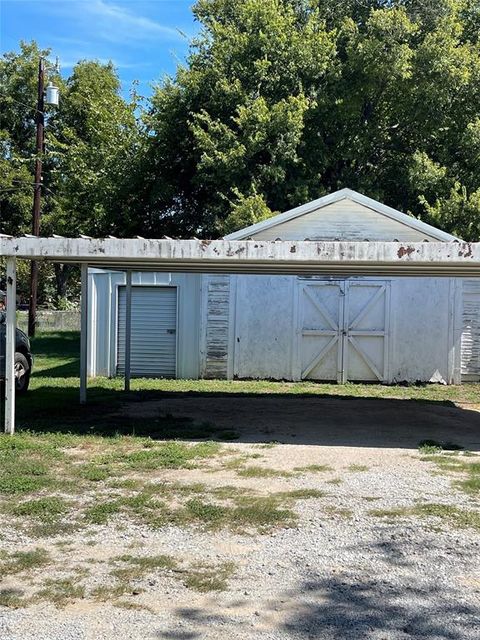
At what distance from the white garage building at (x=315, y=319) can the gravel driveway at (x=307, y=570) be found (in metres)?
7.69

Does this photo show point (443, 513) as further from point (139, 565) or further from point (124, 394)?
point (124, 394)

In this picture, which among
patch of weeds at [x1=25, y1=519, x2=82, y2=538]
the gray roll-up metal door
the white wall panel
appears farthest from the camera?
the gray roll-up metal door

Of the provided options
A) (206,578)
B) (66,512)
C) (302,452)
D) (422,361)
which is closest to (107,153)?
(422,361)

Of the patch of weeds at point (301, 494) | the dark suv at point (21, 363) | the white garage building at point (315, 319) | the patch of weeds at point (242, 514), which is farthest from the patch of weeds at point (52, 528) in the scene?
the white garage building at point (315, 319)

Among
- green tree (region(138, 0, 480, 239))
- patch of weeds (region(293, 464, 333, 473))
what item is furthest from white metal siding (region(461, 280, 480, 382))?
patch of weeds (region(293, 464, 333, 473))

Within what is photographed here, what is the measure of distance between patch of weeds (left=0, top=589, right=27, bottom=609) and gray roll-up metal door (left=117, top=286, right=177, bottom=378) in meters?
10.9

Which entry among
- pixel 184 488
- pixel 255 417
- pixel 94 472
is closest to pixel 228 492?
pixel 184 488

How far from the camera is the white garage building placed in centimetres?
1412

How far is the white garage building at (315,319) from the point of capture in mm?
14125

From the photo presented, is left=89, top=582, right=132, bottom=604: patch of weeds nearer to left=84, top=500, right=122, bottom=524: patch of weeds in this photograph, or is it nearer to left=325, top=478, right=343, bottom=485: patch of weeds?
left=84, top=500, right=122, bottom=524: patch of weeds

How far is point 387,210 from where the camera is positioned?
13.9m

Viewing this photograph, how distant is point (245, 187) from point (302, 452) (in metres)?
12.9

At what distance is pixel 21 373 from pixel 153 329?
149 inches

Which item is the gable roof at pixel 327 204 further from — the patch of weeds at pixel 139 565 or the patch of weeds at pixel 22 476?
the patch of weeds at pixel 139 565
